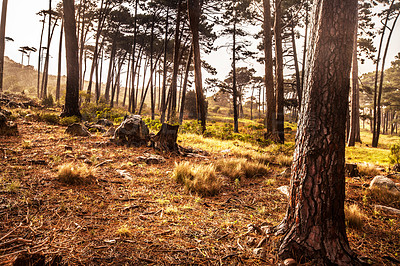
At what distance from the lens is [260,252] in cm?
167

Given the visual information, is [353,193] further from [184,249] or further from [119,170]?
[119,170]

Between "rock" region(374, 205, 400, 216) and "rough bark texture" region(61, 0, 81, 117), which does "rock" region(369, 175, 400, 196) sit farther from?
"rough bark texture" region(61, 0, 81, 117)

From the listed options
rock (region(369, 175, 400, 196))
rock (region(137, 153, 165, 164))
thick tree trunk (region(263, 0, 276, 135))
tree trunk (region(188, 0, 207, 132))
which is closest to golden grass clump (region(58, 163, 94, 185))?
rock (region(137, 153, 165, 164))

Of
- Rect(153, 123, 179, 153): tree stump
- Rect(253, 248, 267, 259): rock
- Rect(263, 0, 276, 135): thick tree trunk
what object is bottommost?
Rect(253, 248, 267, 259): rock

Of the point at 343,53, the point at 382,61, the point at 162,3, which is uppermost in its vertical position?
the point at 162,3

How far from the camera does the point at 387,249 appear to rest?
1.81 metres

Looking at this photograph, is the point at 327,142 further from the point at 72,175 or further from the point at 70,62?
the point at 70,62

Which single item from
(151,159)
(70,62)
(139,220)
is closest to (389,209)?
(139,220)

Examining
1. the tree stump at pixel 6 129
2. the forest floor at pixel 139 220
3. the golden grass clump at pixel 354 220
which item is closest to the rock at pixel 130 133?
A: the forest floor at pixel 139 220

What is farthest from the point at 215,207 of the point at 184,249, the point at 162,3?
the point at 162,3

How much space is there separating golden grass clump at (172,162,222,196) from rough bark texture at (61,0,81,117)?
7.40m

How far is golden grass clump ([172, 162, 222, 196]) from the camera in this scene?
305cm

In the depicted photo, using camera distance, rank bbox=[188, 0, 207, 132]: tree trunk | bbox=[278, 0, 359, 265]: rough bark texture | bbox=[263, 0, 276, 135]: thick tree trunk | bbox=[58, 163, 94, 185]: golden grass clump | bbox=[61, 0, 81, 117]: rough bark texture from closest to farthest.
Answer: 1. bbox=[278, 0, 359, 265]: rough bark texture
2. bbox=[58, 163, 94, 185]: golden grass clump
3. bbox=[61, 0, 81, 117]: rough bark texture
4. bbox=[263, 0, 276, 135]: thick tree trunk
5. bbox=[188, 0, 207, 132]: tree trunk

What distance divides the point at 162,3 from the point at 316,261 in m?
17.2
